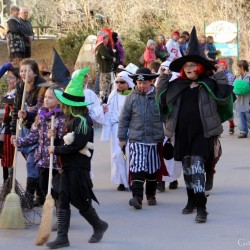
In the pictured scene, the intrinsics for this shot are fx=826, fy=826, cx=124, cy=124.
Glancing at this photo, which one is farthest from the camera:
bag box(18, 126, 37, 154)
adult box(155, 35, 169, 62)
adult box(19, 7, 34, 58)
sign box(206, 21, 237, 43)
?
sign box(206, 21, 237, 43)

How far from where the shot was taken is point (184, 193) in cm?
1045

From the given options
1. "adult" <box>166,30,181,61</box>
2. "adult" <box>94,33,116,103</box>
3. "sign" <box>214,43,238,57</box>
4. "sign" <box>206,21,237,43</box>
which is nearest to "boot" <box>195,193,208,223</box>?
"adult" <box>94,33,116,103</box>

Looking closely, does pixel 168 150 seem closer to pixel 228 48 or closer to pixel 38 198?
pixel 38 198

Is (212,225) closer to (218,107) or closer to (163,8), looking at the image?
(218,107)

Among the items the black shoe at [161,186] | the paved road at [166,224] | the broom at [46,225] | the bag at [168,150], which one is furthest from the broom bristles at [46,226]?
the black shoe at [161,186]

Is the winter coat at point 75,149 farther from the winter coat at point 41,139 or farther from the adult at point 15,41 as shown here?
the adult at point 15,41

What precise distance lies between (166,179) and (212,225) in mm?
2063

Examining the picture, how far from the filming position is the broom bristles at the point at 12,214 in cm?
818

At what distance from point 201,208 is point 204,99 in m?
1.15

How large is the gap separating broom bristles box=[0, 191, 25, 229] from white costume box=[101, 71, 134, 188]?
8.52ft

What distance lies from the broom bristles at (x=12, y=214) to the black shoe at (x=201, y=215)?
1822 mm

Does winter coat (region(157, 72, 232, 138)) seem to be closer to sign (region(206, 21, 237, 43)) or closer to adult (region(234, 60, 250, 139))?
adult (region(234, 60, 250, 139))

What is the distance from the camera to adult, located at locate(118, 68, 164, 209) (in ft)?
31.2

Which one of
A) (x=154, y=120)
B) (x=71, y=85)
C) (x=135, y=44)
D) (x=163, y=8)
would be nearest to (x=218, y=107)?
(x=154, y=120)
